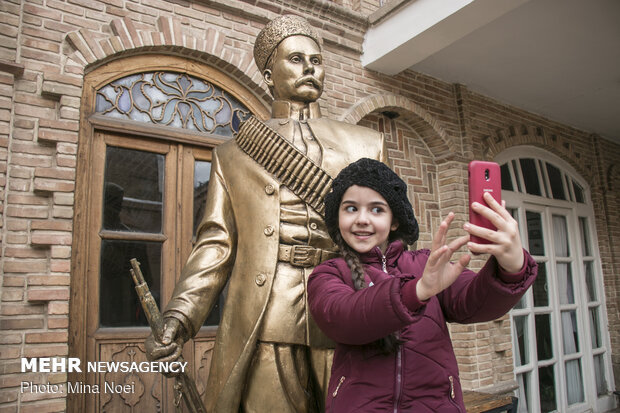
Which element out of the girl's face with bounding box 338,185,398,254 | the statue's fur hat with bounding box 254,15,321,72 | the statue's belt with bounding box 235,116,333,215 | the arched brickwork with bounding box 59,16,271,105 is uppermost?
the arched brickwork with bounding box 59,16,271,105

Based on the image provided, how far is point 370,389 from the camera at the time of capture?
119 centimetres

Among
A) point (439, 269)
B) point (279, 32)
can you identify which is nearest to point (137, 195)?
point (279, 32)

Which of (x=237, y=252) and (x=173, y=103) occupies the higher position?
(x=173, y=103)

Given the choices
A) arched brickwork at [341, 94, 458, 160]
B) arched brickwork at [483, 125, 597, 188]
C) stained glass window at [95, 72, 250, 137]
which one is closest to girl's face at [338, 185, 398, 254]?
stained glass window at [95, 72, 250, 137]

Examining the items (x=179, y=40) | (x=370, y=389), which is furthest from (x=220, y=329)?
(x=179, y=40)

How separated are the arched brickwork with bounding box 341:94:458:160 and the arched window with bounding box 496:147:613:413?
1.23m

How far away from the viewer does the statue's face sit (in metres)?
2.02

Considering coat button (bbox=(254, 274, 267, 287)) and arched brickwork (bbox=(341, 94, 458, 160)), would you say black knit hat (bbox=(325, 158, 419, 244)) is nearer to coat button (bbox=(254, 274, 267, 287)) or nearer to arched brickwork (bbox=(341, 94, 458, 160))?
coat button (bbox=(254, 274, 267, 287))

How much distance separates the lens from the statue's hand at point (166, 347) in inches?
60.1

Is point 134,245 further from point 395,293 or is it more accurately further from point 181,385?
point 395,293

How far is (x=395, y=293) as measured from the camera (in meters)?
1.03

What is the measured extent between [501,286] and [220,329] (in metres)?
1.07

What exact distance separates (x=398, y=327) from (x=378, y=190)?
1.47 ft

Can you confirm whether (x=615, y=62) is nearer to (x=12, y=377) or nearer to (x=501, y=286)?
(x=501, y=286)
